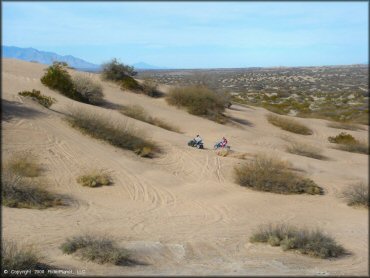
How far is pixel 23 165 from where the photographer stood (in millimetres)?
14469

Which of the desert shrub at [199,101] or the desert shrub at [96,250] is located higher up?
the desert shrub at [199,101]

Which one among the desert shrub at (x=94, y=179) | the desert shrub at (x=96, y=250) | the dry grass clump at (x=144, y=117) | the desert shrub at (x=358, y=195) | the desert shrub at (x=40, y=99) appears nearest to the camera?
the desert shrub at (x=96, y=250)

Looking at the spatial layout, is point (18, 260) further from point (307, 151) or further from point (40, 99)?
point (40, 99)

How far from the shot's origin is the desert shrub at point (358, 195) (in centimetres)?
1388

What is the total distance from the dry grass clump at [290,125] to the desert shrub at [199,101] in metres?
3.69

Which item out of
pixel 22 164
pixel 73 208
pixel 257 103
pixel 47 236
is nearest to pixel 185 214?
pixel 73 208

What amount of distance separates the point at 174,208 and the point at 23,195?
13.3 feet

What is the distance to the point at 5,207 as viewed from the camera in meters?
11.7

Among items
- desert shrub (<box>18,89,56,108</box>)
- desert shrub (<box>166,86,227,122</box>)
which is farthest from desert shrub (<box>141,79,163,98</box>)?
desert shrub (<box>18,89,56,108</box>)

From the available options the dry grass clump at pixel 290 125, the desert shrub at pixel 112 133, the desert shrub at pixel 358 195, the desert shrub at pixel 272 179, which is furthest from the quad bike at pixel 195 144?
the dry grass clump at pixel 290 125

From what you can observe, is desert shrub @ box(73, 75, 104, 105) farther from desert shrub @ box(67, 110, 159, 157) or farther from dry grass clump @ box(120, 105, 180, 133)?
desert shrub @ box(67, 110, 159, 157)

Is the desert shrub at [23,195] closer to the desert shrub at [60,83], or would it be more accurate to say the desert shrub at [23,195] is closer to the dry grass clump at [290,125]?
the desert shrub at [60,83]

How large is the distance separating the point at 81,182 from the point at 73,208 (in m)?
2.18

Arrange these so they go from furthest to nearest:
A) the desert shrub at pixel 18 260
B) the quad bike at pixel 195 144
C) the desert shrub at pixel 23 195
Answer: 1. the quad bike at pixel 195 144
2. the desert shrub at pixel 23 195
3. the desert shrub at pixel 18 260
